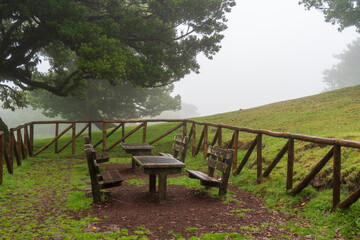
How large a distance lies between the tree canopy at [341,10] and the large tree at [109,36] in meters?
15.2

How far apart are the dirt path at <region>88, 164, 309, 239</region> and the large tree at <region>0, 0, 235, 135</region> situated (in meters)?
7.96

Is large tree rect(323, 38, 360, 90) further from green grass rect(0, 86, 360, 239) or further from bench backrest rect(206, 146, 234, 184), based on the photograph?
bench backrest rect(206, 146, 234, 184)

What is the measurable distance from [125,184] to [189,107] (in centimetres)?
12520

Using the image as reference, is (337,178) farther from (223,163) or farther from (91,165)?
(91,165)

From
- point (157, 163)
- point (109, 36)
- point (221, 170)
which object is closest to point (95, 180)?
point (157, 163)

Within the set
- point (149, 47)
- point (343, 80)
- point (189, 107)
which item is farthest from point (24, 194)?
point (189, 107)

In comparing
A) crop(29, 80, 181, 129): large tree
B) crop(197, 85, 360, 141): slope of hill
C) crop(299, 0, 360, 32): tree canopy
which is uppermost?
crop(299, 0, 360, 32): tree canopy

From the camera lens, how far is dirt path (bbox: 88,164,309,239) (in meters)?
4.99

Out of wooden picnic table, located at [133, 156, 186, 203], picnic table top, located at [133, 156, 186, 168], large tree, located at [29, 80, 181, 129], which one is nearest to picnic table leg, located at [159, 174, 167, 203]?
wooden picnic table, located at [133, 156, 186, 203]

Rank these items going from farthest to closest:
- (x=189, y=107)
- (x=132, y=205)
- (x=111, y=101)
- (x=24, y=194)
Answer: (x=189, y=107), (x=111, y=101), (x=24, y=194), (x=132, y=205)

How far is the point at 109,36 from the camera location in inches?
608

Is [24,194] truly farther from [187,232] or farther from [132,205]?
[187,232]

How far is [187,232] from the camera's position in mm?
4949

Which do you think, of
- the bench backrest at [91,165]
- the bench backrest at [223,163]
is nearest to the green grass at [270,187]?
the bench backrest at [91,165]
